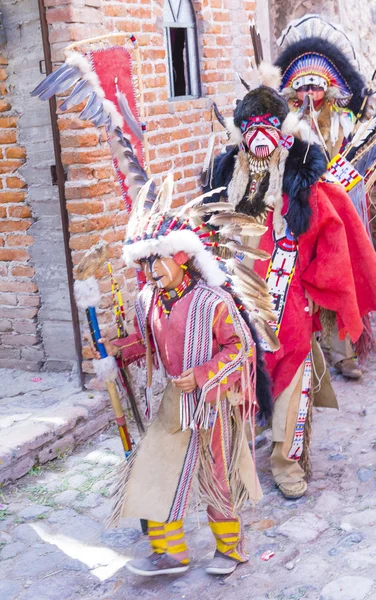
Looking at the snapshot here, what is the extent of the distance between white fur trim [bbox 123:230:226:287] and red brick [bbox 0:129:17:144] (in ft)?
7.19

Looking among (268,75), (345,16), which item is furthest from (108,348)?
(345,16)

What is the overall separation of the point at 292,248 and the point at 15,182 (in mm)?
2036

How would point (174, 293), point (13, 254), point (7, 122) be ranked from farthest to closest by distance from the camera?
point (13, 254)
point (7, 122)
point (174, 293)

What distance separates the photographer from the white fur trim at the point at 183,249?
3203 mm

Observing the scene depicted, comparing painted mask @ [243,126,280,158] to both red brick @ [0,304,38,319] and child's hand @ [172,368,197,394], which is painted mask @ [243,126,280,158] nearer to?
child's hand @ [172,368,197,394]

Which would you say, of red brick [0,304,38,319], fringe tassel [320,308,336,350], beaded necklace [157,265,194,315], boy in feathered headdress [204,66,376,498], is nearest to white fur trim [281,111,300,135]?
boy in feathered headdress [204,66,376,498]

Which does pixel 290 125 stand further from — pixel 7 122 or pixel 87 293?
pixel 7 122

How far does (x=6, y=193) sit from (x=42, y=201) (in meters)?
0.27

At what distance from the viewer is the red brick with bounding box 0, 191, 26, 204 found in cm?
523

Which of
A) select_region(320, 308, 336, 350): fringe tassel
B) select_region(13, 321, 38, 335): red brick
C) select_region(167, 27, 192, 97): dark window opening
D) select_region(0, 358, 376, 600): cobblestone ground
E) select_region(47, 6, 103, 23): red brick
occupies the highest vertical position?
select_region(47, 6, 103, 23): red brick

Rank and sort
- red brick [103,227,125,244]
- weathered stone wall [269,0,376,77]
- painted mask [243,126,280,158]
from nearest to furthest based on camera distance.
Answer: painted mask [243,126,280,158]
red brick [103,227,125,244]
weathered stone wall [269,0,376,77]

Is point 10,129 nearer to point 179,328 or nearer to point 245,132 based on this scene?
point 245,132

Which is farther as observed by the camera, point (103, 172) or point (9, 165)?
point (9, 165)

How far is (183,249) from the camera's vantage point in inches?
127
